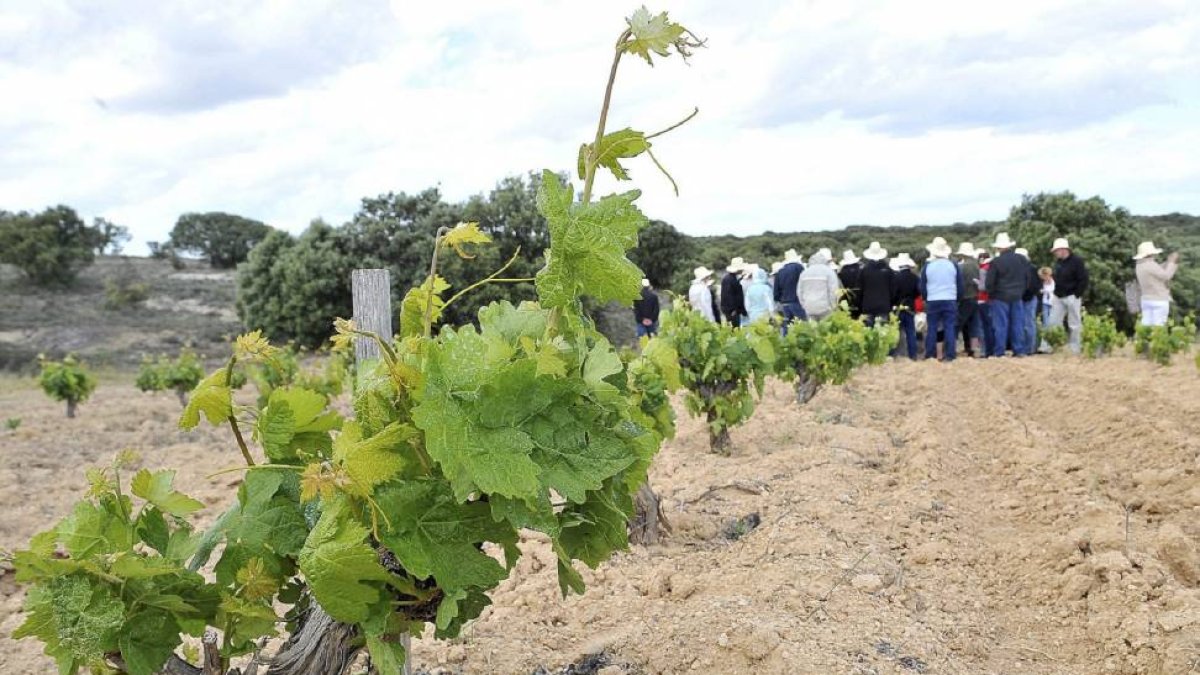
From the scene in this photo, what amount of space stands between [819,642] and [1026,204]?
105ft

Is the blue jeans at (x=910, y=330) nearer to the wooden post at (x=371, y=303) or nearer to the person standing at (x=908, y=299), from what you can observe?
the person standing at (x=908, y=299)

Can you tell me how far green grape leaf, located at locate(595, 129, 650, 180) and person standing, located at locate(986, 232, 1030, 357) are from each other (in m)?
13.6

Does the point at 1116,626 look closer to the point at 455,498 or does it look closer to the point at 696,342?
the point at 455,498

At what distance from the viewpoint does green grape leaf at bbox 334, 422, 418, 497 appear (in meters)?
1.86

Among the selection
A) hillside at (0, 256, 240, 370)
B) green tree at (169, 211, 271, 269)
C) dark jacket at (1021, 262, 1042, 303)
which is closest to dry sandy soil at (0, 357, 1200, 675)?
dark jacket at (1021, 262, 1042, 303)

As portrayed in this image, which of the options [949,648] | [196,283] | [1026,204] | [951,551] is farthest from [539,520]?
[196,283]

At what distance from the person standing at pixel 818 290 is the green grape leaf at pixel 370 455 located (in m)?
11.8

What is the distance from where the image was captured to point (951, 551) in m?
4.81

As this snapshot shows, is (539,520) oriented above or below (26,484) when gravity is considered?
above

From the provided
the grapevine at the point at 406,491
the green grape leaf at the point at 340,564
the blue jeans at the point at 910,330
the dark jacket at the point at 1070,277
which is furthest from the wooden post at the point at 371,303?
the dark jacket at the point at 1070,277

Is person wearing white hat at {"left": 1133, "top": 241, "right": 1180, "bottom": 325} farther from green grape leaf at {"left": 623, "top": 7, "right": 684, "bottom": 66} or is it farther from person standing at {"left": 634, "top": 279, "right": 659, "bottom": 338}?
green grape leaf at {"left": 623, "top": 7, "right": 684, "bottom": 66}

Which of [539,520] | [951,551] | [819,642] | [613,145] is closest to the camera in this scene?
[539,520]

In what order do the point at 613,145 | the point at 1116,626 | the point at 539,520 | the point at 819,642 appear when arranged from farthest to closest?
the point at 1116,626, the point at 819,642, the point at 613,145, the point at 539,520

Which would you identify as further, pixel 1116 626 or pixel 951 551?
pixel 951 551
